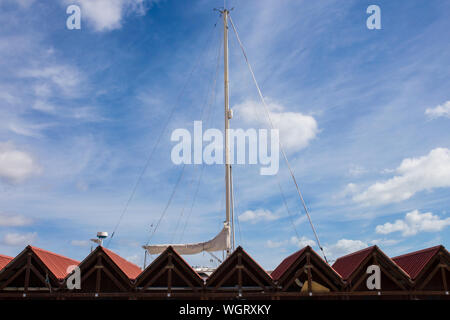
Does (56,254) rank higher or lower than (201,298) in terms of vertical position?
higher

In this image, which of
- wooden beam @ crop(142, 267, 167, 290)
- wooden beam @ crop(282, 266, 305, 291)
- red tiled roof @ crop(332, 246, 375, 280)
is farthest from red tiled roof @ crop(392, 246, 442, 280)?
wooden beam @ crop(142, 267, 167, 290)

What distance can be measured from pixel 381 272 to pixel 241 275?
1162cm

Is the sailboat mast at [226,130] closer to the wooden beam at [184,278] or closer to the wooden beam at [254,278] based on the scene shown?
the wooden beam at [254,278]

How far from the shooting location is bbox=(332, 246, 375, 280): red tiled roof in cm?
3091

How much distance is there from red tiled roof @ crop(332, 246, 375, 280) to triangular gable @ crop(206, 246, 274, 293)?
6639 millimetres

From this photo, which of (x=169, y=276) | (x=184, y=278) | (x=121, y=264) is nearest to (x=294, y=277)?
(x=184, y=278)

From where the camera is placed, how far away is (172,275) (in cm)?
3206

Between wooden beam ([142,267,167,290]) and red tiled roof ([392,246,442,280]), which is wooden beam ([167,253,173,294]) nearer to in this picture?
wooden beam ([142,267,167,290])

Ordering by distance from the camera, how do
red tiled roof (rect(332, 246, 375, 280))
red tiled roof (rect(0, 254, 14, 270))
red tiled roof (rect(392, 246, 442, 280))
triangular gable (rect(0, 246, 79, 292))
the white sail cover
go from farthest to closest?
the white sail cover → red tiled roof (rect(0, 254, 14, 270)) → red tiled roof (rect(332, 246, 375, 280)) → red tiled roof (rect(392, 246, 442, 280)) → triangular gable (rect(0, 246, 79, 292))
